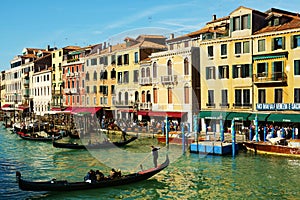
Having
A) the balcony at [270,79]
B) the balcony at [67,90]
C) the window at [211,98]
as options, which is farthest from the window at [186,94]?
the balcony at [67,90]

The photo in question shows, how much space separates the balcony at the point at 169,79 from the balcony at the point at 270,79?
606 cm

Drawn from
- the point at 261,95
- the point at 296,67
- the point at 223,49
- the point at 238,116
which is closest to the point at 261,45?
the point at 296,67

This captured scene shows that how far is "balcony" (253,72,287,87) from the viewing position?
20.9m

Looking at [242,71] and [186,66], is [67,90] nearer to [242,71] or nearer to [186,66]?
[186,66]

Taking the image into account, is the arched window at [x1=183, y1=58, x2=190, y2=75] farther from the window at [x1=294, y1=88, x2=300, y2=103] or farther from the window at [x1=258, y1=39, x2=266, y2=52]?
the window at [x1=294, y1=88, x2=300, y2=103]

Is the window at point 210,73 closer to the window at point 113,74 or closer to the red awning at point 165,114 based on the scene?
the red awning at point 165,114

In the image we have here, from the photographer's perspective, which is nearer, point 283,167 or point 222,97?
point 283,167

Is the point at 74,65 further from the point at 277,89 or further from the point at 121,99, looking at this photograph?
the point at 277,89

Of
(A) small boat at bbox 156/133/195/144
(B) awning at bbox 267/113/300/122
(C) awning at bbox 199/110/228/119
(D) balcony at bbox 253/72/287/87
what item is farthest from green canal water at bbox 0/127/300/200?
(D) balcony at bbox 253/72/287/87

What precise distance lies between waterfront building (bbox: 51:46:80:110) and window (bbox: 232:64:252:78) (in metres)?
21.7

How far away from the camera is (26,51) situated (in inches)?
2142

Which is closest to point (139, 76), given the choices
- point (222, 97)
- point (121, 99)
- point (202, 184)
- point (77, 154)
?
point (121, 99)

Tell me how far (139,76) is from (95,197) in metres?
18.6

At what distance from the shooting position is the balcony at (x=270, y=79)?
20859 millimetres
